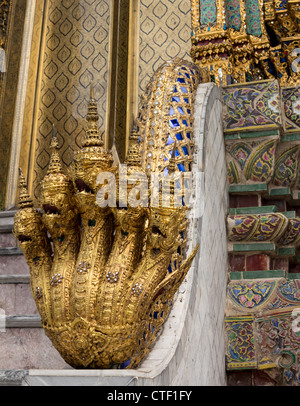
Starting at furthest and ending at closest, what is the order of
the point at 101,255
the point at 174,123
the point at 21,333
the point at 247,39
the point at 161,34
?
the point at 161,34
the point at 247,39
the point at 174,123
the point at 21,333
the point at 101,255

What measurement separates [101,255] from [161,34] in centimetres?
317

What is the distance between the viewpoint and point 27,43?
534cm

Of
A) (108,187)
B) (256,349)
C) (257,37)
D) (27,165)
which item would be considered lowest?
(256,349)

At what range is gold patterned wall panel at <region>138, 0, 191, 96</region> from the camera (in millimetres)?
4988

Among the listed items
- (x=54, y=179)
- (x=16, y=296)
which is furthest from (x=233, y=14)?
(x=54, y=179)

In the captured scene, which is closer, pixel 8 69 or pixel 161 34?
pixel 161 34

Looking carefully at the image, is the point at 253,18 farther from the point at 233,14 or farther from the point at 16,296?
the point at 16,296

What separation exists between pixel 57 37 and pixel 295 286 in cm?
317

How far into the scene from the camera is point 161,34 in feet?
16.6

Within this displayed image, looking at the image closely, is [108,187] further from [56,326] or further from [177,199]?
[56,326]

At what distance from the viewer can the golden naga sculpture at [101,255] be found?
2.12 meters

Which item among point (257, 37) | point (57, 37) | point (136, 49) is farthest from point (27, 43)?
point (257, 37)

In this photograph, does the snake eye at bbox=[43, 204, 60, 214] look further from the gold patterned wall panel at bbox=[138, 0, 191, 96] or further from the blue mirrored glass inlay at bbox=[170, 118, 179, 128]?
the gold patterned wall panel at bbox=[138, 0, 191, 96]

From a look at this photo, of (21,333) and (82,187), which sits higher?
(82,187)
